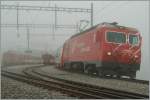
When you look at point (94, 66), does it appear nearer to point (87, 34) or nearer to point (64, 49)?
point (87, 34)

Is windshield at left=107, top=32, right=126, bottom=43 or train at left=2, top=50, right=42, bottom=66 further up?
windshield at left=107, top=32, right=126, bottom=43

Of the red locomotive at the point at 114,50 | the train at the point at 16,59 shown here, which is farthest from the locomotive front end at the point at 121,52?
the train at the point at 16,59

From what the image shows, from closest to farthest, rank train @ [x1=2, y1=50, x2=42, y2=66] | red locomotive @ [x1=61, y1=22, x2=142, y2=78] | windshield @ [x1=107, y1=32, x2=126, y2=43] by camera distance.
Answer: red locomotive @ [x1=61, y1=22, x2=142, y2=78] → windshield @ [x1=107, y1=32, x2=126, y2=43] → train @ [x1=2, y1=50, x2=42, y2=66]

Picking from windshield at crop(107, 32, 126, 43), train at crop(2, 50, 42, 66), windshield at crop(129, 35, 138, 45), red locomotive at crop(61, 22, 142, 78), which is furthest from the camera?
train at crop(2, 50, 42, 66)

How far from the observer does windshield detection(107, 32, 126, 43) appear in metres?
21.0

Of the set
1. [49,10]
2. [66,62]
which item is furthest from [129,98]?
[49,10]

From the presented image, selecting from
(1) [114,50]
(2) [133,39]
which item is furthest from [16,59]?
(1) [114,50]

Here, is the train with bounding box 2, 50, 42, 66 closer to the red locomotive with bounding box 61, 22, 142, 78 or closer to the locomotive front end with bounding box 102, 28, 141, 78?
the red locomotive with bounding box 61, 22, 142, 78

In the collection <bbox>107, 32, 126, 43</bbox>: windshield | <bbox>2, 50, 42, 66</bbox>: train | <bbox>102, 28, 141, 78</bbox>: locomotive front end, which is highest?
<bbox>107, 32, 126, 43</bbox>: windshield

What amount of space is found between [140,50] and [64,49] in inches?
497

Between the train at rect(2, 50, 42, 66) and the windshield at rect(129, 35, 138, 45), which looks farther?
the train at rect(2, 50, 42, 66)

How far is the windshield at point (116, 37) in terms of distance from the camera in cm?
2105

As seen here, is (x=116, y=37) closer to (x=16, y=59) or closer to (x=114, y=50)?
(x=114, y=50)

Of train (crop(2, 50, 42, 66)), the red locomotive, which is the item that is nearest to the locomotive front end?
the red locomotive
